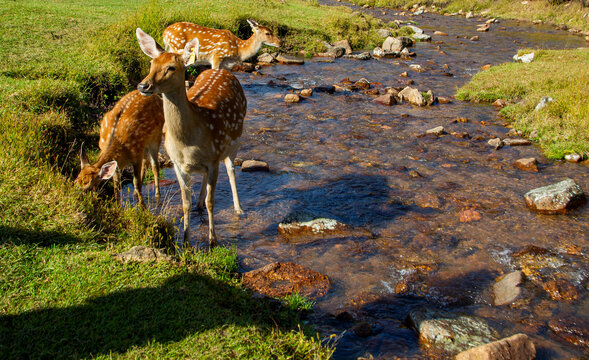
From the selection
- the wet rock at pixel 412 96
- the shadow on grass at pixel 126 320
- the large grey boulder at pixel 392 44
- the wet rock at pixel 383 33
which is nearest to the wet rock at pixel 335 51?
the large grey boulder at pixel 392 44

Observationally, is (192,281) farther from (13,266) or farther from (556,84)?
(556,84)

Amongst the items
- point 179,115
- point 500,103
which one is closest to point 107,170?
point 179,115

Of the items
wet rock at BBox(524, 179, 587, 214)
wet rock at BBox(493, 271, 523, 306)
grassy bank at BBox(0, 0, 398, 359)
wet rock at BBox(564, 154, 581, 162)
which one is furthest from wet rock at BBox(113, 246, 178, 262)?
wet rock at BBox(564, 154, 581, 162)

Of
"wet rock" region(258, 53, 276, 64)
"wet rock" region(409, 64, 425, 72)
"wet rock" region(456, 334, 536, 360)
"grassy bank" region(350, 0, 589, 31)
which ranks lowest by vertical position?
"wet rock" region(409, 64, 425, 72)

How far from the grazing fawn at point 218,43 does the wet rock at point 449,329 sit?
10251 millimetres

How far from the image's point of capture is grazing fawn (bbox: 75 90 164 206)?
6.83 meters

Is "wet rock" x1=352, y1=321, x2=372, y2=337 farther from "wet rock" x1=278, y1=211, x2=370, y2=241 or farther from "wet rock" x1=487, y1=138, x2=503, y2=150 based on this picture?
"wet rock" x1=487, y1=138, x2=503, y2=150

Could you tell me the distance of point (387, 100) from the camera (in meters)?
14.1

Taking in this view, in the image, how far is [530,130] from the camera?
11.3m

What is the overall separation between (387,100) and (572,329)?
10014 millimetres

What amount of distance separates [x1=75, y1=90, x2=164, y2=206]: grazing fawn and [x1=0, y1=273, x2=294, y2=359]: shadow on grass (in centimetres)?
254

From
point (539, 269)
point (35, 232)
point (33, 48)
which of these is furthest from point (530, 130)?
point (33, 48)

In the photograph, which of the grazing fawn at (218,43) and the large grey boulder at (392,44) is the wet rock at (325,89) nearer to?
the grazing fawn at (218,43)

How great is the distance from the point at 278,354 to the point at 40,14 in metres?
15.6
